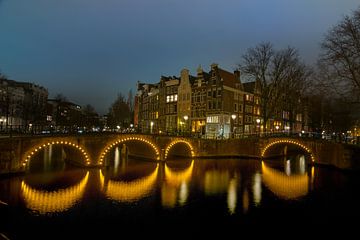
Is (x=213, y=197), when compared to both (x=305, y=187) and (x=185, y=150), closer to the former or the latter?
(x=305, y=187)

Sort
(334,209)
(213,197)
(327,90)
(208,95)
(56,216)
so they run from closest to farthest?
1. (56,216)
2. (334,209)
3. (213,197)
4. (327,90)
5. (208,95)

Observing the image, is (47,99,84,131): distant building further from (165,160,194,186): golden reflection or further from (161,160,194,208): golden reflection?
(161,160,194,208): golden reflection

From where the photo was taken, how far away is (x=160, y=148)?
43656 millimetres

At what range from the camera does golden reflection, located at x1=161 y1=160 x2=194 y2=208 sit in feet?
74.9

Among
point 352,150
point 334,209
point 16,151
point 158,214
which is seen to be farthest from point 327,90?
point 16,151

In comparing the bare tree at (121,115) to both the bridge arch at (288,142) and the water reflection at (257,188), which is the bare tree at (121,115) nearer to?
the bridge arch at (288,142)

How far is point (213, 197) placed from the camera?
952 inches

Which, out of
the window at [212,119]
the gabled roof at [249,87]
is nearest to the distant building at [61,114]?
the window at [212,119]

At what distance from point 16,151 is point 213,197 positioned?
62.4ft

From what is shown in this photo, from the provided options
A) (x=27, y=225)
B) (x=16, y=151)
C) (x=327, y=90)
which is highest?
(x=327, y=90)

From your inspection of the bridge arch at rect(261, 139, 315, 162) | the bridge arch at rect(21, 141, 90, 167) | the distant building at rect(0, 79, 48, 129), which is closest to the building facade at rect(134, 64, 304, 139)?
the bridge arch at rect(261, 139, 315, 162)

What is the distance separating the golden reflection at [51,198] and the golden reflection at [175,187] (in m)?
6.57

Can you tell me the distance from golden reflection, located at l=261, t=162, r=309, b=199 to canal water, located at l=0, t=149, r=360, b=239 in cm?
8

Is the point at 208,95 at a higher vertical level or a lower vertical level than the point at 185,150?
higher
